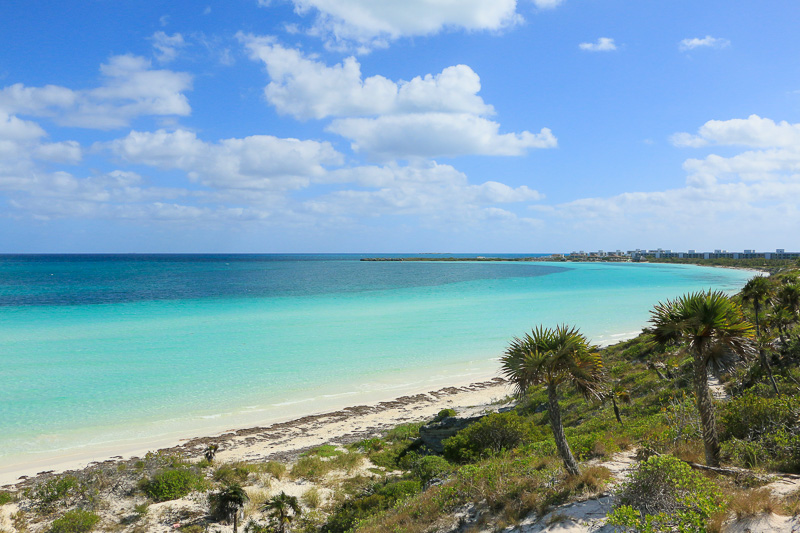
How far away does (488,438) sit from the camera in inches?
614

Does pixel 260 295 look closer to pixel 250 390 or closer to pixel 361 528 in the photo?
pixel 250 390

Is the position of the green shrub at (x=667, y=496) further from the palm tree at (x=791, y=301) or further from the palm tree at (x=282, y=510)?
the palm tree at (x=791, y=301)

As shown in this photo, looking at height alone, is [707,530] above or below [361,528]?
above

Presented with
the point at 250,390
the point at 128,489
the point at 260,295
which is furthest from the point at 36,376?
the point at 260,295

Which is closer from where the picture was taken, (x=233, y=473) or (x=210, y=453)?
(x=233, y=473)

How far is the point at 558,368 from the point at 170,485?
1345cm

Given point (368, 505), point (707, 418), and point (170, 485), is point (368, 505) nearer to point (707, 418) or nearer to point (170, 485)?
point (170, 485)

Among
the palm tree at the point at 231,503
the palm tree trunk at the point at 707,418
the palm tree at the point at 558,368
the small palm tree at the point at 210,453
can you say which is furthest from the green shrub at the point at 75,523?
the palm tree trunk at the point at 707,418

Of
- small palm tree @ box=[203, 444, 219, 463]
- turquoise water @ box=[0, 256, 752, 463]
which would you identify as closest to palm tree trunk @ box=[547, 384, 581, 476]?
small palm tree @ box=[203, 444, 219, 463]

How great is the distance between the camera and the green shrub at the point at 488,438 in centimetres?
1529

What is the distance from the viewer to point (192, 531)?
1201 centimetres

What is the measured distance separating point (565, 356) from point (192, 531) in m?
11.8

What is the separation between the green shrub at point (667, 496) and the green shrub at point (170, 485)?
43.7ft

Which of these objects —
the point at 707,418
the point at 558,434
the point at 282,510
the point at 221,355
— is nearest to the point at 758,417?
the point at 707,418
